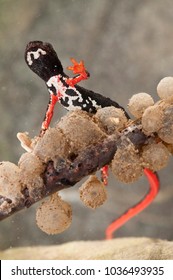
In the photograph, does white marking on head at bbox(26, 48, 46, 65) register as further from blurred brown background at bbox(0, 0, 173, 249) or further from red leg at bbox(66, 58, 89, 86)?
blurred brown background at bbox(0, 0, 173, 249)

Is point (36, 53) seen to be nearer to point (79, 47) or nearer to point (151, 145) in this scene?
point (151, 145)

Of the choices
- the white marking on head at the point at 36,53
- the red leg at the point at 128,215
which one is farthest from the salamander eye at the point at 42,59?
the red leg at the point at 128,215

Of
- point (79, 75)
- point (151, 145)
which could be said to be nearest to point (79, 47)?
point (79, 75)

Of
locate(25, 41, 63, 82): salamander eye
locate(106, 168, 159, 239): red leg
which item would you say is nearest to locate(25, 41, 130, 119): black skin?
locate(25, 41, 63, 82): salamander eye

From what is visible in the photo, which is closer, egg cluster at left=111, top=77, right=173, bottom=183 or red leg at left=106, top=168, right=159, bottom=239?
egg cluster at left=111, top=77, right=173, bottom=183

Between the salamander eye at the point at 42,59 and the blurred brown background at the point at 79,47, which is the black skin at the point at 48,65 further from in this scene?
the blurred brown background at the point at 79,47
